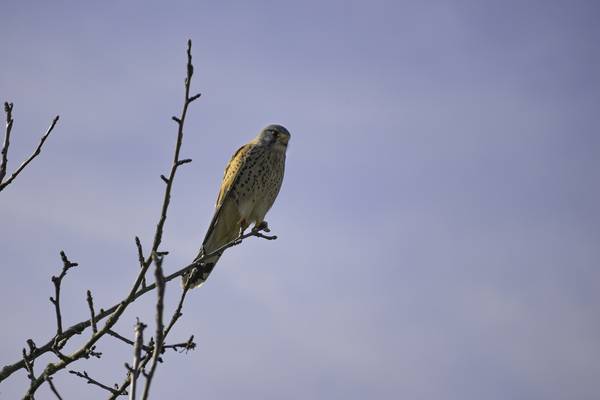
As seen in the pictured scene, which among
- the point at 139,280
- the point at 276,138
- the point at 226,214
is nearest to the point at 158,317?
the point at 139,280

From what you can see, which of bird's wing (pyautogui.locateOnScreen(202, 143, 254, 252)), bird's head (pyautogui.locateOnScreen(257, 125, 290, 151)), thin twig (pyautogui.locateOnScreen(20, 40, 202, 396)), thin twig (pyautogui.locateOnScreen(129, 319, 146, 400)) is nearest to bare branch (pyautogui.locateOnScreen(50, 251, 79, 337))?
thin twig (pyautogui.locateOnScreen(20, 40, 202, 396))

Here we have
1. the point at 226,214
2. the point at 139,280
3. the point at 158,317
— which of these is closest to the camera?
the point at 158,317

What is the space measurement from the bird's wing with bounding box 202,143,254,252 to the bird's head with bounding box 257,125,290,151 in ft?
0.56

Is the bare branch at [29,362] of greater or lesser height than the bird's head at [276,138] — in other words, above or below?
below

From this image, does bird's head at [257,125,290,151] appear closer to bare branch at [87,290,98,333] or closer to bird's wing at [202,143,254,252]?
bird's wing at [202,143,254,252]

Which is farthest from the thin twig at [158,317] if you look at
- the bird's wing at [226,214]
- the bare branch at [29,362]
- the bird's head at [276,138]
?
the bird's head at [276,138]

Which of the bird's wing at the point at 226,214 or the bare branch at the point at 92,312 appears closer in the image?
the bare branch at the point at 92,312

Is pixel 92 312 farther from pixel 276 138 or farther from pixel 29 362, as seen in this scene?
pixel 276 138

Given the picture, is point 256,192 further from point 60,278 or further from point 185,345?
point 60,278

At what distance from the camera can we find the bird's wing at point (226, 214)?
6123 millimetres

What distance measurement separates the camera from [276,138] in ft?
22.7

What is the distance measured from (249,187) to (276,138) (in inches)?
30.2

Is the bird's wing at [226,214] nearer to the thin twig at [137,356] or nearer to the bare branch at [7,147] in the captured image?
the bare branch at [7,147]

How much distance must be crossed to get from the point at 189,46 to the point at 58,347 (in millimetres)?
1680
